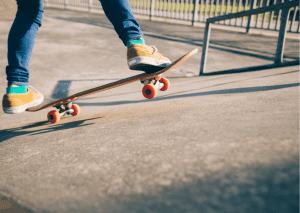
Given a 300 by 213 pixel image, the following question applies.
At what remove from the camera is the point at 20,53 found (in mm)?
1747

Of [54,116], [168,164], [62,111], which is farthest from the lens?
[62,111]

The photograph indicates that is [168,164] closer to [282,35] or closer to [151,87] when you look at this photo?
[151,87]

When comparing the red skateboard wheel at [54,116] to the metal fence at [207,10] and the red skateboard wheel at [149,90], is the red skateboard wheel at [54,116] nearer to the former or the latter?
the red skateboard wheel at [149,90]

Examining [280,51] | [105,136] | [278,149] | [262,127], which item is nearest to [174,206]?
[278,149]

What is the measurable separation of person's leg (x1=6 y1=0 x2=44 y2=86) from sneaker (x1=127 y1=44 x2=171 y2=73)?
86 centimetres

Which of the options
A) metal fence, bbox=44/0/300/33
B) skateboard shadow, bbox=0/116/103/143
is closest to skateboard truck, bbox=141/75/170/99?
skateboard shadow, bbox=0/116/103/143

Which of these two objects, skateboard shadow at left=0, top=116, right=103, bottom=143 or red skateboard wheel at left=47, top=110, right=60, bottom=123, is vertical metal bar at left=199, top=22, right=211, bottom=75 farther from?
red skateboard wheel at left=47, top=110, right=60, bottom=123

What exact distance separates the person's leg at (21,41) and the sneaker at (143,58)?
856 mm

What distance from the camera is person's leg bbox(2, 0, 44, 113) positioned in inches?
67.9

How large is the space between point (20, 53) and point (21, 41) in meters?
0.09

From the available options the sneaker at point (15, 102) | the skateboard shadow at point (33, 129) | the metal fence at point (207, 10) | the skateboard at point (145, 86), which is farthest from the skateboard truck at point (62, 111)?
the metal fence at point (207, 10)

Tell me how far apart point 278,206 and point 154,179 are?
357mm

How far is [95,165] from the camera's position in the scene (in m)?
0.92

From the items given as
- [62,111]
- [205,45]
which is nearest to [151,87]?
[62,111]
